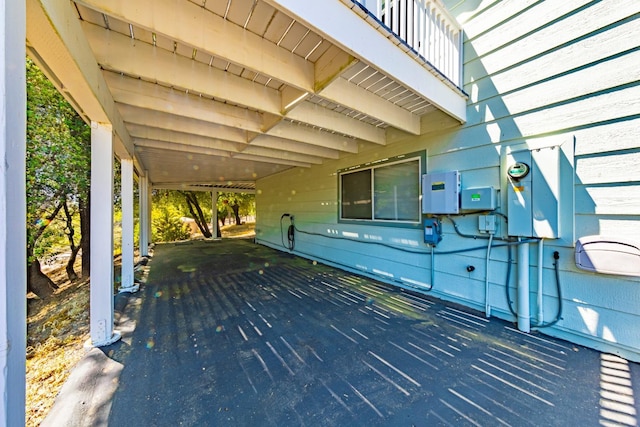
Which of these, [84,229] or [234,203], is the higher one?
[234,203]

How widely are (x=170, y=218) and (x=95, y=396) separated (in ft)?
44.3

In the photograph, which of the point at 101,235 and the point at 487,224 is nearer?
the point at 101,235

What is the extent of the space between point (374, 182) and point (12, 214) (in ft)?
13.6

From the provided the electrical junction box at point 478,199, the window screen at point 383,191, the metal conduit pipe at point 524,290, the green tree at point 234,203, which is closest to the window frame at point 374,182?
the window screen at point 383,191

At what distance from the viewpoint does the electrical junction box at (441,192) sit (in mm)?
2990

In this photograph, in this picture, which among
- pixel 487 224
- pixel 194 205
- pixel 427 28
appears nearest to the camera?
Answer: pixel 427 28

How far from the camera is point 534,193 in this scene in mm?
2385

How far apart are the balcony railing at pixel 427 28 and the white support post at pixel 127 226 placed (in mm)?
3912

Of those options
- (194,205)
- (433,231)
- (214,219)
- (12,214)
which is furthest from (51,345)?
(194,205)

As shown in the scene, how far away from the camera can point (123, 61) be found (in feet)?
6.57

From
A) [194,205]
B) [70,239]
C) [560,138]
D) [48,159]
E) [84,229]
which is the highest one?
[48,159]

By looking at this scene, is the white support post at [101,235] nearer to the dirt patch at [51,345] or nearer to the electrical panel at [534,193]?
the dirt patch at [51,345]

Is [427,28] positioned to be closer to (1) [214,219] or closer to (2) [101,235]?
(2) [101,235]

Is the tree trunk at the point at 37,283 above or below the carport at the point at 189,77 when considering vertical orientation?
below
